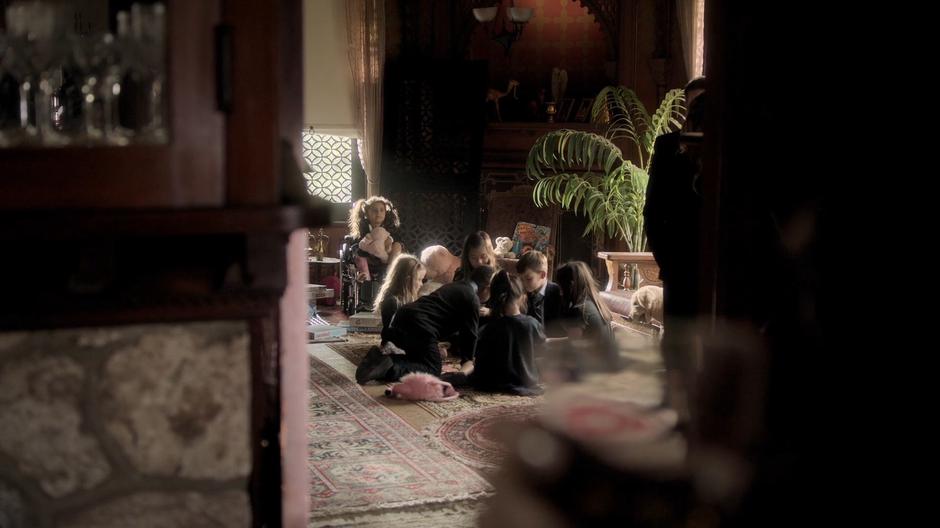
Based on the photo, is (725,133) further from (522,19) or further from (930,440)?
(522,19)

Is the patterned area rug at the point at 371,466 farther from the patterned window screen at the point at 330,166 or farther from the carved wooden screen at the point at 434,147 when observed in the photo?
the patterned window screen at the point at 330,166

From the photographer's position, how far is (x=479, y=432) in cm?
407

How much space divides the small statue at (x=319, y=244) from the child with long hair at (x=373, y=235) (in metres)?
1.20

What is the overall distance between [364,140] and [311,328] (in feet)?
8.66

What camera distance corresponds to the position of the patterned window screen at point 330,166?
9.03 metres

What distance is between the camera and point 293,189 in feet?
4.93

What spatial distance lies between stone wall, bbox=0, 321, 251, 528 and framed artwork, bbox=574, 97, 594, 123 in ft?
25.8

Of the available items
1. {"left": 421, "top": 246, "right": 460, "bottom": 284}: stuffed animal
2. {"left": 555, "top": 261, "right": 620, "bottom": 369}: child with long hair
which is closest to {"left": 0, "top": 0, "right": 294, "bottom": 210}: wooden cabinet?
{"left": 555, "top": 261, "right": 620, "bottom": 369}: child with long hair

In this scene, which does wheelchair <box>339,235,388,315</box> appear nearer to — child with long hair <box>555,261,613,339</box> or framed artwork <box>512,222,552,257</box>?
framed artwork <box>512,222,552,257</box>

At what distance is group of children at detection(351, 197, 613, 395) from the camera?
4.90m

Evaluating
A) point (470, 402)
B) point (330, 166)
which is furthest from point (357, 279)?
point (470, 402)

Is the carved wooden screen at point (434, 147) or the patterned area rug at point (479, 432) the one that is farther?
the carved wooden screen at point (434, 147)

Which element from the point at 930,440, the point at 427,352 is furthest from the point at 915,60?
the point at 427,352

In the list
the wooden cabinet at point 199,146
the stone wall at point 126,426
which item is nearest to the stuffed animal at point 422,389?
the stone wall at point 126,426
